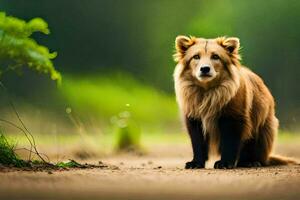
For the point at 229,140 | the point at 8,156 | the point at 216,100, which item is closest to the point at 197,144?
the point at 229,140

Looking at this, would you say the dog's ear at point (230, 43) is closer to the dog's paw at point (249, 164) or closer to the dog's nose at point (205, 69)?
the dog's nose at point (205, 69)

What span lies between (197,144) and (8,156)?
1.73 metres

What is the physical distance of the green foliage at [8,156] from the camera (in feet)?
21.1

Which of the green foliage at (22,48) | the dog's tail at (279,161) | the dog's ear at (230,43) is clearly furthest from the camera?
the dog's tail at (279,161)

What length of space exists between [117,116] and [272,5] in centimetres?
323

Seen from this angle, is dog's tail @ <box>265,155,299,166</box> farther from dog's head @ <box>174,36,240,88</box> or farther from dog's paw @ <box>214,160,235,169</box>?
dog's head @ <box>174,36,240,88</box>

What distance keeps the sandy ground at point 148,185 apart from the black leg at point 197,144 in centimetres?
58

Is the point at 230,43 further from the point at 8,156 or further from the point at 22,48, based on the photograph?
the point at 8,156

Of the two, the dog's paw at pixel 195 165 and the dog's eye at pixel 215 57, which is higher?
the dog's eye at pixel 215 57

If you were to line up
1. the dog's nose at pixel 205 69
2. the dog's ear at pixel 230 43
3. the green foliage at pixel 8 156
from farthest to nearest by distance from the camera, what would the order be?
the dog's ear at pixel 230 43, the dog's nose at pixel 205 69, the green foliage at pixel 8 156

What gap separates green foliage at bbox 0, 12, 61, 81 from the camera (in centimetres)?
656

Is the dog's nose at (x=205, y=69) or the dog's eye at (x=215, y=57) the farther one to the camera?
the dog's eye at (x=215, y=57)

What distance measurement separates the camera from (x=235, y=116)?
714 cm

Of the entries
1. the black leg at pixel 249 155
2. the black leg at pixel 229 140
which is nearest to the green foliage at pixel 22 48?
the black leg at pixel 229 140
